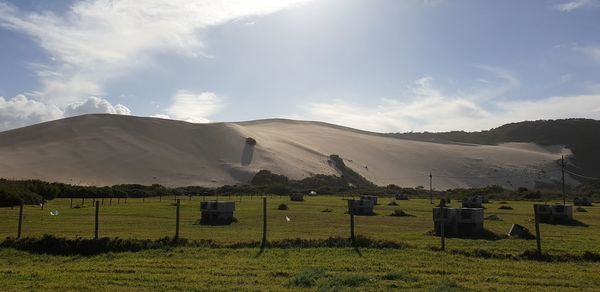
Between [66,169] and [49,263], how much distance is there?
10688 centimetres

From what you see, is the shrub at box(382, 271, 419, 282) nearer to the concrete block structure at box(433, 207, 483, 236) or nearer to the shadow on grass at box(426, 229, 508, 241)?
the shadow on grass at box(426, 229, 508, 241)

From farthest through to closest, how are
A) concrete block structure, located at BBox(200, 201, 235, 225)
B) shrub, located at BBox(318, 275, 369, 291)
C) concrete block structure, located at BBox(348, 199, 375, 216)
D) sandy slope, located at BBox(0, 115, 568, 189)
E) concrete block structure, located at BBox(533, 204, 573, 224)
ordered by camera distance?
sandy slope, located at BBox(0, 115, 568, 189)
concrete block structure, located at BBox(348, 199, 375, 216)
concrete block structure, located at BBox(533, 204, 573, 224)
concrete block structure, located at BBox(200, 201, 235, 225)
shrub, located at BBox(318, 275, 369, 291)

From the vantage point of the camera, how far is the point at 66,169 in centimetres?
11500

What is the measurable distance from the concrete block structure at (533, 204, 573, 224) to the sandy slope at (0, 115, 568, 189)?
294 ft

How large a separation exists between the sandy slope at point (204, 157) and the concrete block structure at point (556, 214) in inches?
3524

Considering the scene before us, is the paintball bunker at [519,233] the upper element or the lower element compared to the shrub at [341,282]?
upper

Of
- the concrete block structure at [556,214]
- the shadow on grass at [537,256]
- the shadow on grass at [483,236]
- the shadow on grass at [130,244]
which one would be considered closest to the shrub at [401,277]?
the shadow on grass at [130,244]

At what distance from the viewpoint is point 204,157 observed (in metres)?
140

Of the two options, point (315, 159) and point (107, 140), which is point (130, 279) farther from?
point (315, 159)

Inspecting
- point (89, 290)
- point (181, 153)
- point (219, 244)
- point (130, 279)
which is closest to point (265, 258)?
point (219, 244)

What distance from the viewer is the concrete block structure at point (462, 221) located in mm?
27703

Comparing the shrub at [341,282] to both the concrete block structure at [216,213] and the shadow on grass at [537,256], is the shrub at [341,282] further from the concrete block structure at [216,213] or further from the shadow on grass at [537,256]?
the concrete block structure at [216,213]

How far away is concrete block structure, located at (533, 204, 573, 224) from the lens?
3762cm

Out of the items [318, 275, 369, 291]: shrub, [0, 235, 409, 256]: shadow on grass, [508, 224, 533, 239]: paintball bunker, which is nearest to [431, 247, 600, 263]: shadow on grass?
[0, 235, 409, 256]: shadow on grass
